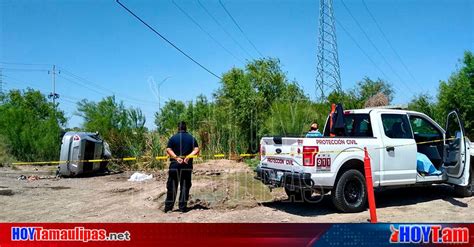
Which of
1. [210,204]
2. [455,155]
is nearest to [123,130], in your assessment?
[210,204]

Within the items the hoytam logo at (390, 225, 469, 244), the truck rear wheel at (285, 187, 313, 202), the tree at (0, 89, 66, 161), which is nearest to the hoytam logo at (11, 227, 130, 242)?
the hoytam logo at (390, 225, 469, 244)

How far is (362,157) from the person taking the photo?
24.9 feet

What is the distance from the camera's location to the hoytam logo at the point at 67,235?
16.4ft

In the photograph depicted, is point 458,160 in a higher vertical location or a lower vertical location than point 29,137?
lower

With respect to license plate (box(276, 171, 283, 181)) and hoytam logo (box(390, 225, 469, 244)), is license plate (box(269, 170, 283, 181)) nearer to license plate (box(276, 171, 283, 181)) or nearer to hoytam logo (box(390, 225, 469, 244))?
license plate (box(276, 171, 283, 181))

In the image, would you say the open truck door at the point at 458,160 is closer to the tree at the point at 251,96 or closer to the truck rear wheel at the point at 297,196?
the truck rear wheel at the point at 297,196

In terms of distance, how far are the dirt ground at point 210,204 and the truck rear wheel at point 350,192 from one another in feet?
0.59

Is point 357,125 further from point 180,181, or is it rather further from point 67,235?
point 67,235

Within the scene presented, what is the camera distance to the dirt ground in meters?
7.16

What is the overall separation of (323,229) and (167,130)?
13.0m

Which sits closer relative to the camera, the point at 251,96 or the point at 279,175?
the point at 279,175

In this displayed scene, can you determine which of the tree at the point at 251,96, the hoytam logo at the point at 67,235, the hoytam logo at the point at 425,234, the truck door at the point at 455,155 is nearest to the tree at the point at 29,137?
the tree at the point at 251,96

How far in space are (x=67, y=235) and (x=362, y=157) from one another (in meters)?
5.12

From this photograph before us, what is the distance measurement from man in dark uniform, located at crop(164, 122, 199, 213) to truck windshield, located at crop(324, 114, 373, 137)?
124 inches
